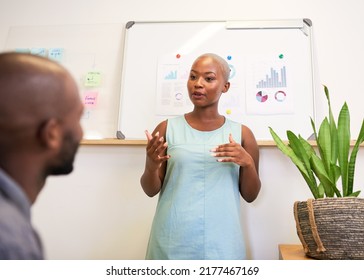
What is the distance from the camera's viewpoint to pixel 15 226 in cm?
19

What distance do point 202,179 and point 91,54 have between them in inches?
30.0

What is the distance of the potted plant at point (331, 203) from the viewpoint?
708mm

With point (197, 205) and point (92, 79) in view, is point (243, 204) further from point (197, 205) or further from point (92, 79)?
point (92, 79)

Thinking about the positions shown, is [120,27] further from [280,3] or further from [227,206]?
[227,206]

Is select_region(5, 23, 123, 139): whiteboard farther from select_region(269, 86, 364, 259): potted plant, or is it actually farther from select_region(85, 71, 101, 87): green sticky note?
select_region(269, 86, 364, 259): potted plant

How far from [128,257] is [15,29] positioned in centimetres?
104

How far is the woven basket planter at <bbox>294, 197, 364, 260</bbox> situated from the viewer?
70 cm

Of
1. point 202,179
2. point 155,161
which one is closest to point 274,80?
point 202,179

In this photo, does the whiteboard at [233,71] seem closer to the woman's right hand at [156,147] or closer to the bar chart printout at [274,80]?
the bar chart printout at [274,80]

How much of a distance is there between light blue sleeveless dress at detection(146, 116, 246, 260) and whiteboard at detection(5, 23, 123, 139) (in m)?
0.45

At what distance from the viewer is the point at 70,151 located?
0.69ft

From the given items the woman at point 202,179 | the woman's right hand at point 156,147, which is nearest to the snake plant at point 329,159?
the woman at point 202,179

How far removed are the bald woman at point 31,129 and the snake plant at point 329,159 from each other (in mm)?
732
